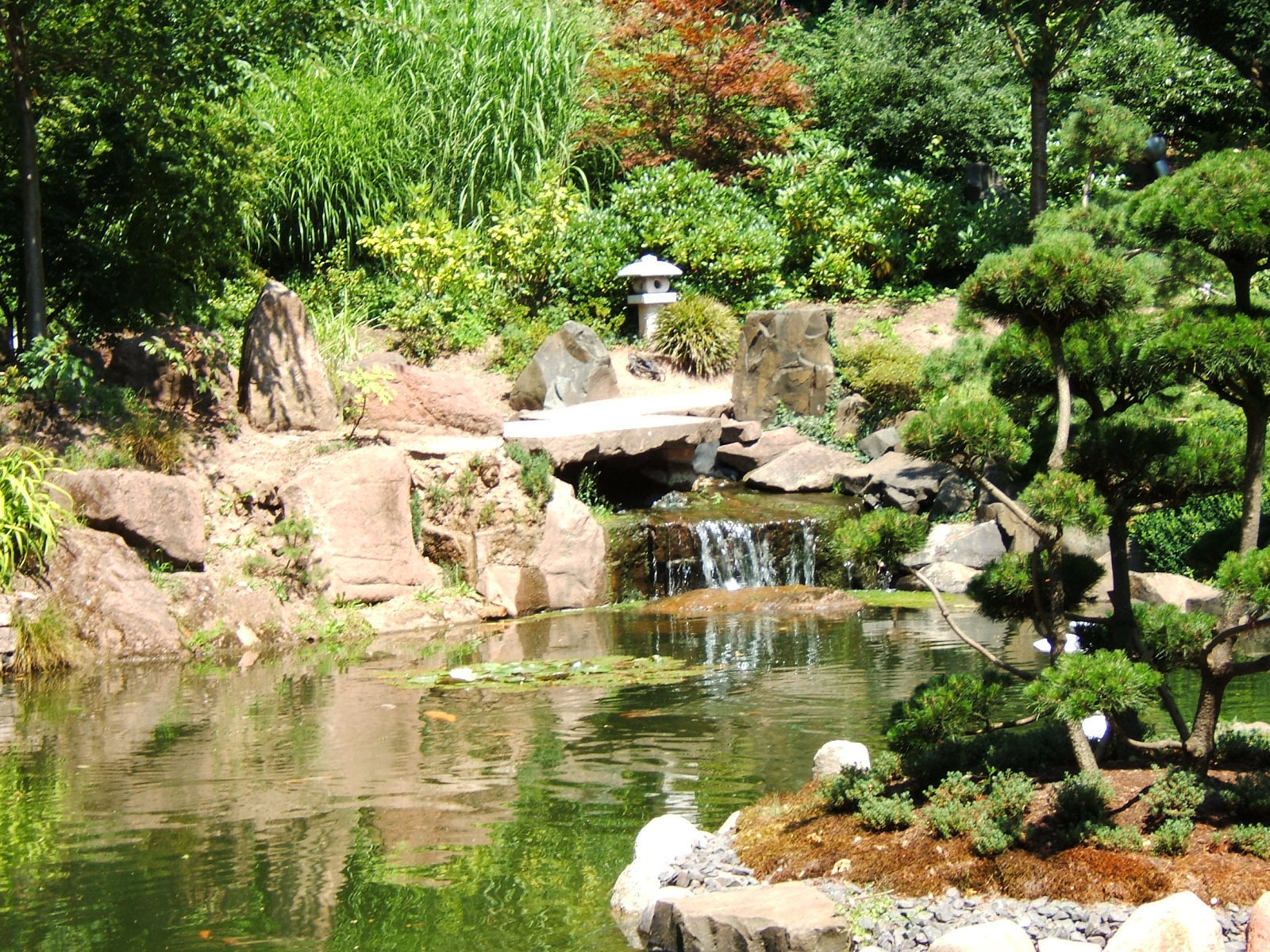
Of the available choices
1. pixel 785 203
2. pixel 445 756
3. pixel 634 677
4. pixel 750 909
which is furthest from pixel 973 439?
pixel 785 203

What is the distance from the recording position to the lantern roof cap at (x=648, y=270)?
17.7m

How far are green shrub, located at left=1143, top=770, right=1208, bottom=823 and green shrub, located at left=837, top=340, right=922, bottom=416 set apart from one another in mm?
11335

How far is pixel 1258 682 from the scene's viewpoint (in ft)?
29.1

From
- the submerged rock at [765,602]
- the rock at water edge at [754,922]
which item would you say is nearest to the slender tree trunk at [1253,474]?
the rock at water edge at [754,922]

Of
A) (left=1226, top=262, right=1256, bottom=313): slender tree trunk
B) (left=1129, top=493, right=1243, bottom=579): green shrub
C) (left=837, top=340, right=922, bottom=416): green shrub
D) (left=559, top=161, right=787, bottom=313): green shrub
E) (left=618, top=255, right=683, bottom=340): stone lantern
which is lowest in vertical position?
(left=1129, top=493, right=1243, bottom=579): green shrub

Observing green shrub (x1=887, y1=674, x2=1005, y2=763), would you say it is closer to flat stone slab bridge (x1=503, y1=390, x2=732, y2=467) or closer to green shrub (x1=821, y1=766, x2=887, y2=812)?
green shrub (x1=821, y1=766, x2=887, y2=812)

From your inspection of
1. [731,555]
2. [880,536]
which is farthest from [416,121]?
[880,536]

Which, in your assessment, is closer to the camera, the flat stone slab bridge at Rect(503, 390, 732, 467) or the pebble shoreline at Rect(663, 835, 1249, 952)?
the pebble shoreline at Rect(663, 835, 1249, 952)

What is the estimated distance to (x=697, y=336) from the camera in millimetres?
17906

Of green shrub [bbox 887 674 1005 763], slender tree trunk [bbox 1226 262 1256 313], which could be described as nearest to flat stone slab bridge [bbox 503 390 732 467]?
green shrub [bbox 887 674 1005 763]

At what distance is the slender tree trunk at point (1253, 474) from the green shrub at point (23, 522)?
8129 mm

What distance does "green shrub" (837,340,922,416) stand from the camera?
1630 centimetres

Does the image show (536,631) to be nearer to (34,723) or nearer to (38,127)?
(34,723)

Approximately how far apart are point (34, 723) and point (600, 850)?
4384 millimetres
